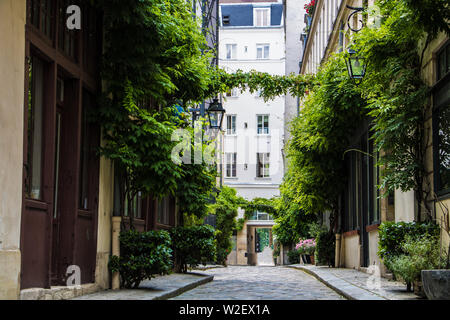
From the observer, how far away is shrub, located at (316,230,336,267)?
842 inches

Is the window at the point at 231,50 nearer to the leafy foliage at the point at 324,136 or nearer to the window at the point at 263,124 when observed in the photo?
the window at the point at 263,124

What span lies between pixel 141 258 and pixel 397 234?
4110 millimetres

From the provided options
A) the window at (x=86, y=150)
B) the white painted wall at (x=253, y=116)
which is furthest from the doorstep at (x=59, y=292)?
the white painted wall at (x=253, y=116)

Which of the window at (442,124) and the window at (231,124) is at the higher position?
the window at (231,124)

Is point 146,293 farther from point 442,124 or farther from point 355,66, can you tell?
point 355,66

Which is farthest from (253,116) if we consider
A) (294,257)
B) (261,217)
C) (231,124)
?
(294,257)

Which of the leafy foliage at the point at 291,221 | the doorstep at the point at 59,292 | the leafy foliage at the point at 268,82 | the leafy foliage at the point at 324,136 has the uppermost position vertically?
the leafy foliage at the point at 268,82

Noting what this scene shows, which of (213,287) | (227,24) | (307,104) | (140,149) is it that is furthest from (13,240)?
(227,24)

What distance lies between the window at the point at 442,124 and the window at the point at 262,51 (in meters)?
40.1

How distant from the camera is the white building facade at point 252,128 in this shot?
44.4m

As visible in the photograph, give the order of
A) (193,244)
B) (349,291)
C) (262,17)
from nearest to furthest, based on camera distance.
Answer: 1. (349,291)
2. (193,244)
3. (262,17)

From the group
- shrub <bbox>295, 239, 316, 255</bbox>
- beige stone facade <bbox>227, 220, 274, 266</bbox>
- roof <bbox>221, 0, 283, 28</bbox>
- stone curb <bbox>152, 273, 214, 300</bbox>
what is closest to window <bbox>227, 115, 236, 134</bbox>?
beige stone facade <bbox>227, 220, 274, 266</bbox>

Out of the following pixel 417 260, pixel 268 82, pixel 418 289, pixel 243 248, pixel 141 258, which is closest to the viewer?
pixel 417 260

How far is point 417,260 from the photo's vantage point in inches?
356
